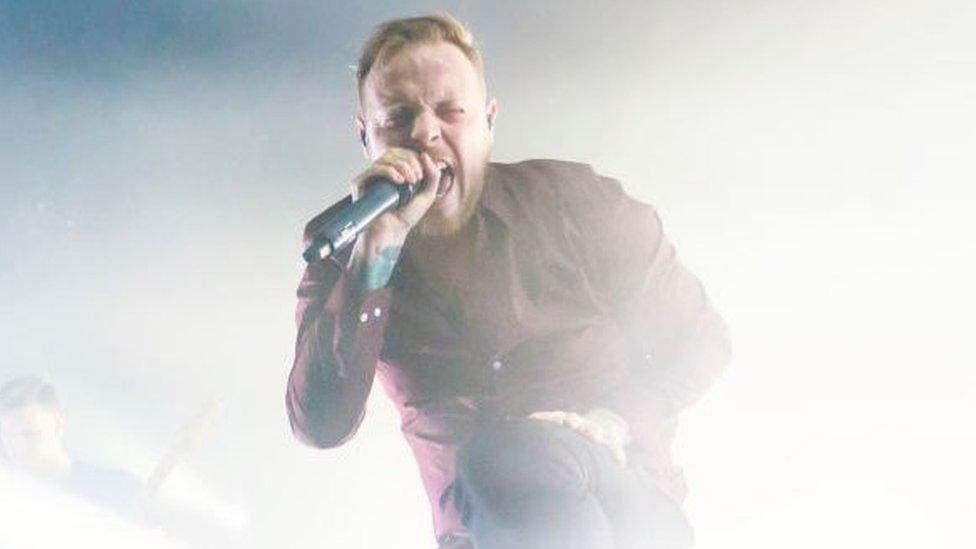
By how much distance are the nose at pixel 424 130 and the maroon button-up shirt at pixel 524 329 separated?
5.4 inches

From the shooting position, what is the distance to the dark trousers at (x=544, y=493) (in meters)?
0.79

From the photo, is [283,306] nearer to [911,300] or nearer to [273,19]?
[273,19]

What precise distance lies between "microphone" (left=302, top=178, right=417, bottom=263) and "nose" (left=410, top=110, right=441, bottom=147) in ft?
0.75

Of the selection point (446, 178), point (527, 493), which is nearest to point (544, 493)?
point (527, 493)

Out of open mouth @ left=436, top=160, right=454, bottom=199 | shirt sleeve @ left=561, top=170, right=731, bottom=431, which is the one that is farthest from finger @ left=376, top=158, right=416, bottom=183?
shirt sleeve @ left=561, top=170, right=731, bottom=431

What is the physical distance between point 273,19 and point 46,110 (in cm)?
60

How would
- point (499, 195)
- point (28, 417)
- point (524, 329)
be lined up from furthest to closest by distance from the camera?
1. point (28, 417)
2. point (499, 195)
3. point (524, 329)

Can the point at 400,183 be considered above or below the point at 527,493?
above

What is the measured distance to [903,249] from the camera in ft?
5.40

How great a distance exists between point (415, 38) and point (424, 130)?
6.5 inches

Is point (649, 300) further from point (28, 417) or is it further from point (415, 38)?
point (28, 417)

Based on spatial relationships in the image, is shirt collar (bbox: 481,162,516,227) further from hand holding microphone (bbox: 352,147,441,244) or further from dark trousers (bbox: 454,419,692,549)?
dark trousers (bbox: 454,419,692,549)

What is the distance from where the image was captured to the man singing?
1.04m

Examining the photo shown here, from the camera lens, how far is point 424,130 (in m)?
1.25
